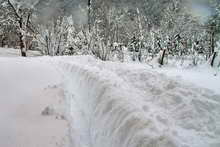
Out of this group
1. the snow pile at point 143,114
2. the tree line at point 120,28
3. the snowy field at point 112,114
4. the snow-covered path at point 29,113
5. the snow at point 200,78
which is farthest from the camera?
A: the tree line at point 120,28

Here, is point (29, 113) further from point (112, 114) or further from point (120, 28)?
point (120, 28)

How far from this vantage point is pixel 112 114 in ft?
9.78

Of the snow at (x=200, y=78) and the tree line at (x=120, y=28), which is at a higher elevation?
the tree line at (x=120, y=28)

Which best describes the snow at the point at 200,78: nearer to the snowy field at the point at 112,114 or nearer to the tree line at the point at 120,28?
the snowy field at the point at 112,114

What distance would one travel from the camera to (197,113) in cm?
239

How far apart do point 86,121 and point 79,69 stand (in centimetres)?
260

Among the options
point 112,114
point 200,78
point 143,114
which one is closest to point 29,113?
point 112,114

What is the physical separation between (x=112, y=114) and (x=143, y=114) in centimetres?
64

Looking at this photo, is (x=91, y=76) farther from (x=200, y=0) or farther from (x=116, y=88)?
(x=200, y=0)

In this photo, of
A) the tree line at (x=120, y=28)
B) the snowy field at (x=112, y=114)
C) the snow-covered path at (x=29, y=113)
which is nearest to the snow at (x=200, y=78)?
the snowy field at (x=112, y=114)

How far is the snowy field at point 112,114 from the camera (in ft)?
6.97

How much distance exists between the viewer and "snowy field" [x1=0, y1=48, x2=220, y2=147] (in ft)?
6.97

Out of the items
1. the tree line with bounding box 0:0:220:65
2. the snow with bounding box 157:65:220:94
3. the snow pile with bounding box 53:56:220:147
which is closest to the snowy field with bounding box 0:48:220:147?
the snow pile with bounding box 53:56:220:147

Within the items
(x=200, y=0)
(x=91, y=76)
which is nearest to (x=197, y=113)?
(x=91, y=76)
